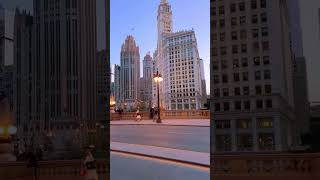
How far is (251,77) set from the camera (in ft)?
27.5

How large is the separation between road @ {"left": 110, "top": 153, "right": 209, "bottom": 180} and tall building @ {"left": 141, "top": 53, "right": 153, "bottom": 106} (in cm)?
202

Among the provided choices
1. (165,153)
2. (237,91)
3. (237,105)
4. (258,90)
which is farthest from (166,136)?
(258,90)

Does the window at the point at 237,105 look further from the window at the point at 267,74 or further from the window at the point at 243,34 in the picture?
the window at the point at 243,34

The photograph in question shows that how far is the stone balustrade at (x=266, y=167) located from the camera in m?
6.86

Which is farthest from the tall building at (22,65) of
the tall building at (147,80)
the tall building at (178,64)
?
the tall building at (178,64)

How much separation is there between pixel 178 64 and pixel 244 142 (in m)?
2.06

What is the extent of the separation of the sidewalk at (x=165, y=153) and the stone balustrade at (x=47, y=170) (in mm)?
1800

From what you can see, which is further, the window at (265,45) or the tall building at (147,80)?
the tall building at (147,80)

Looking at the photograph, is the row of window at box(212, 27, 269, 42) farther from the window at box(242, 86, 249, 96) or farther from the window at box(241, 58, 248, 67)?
the window at box(242, 86, 249, 96)

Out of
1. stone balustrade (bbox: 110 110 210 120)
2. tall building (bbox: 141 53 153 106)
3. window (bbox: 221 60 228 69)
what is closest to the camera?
window (bbox: 221 60 228 69)

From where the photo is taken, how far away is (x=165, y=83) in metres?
9.56

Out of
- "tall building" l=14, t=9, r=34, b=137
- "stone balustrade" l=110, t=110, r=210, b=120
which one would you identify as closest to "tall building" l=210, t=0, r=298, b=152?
"stone balustrade" l=110, t=110, r=210, b=120

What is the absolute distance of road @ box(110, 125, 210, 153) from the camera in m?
8.84

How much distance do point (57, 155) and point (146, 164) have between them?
1.69 meters
